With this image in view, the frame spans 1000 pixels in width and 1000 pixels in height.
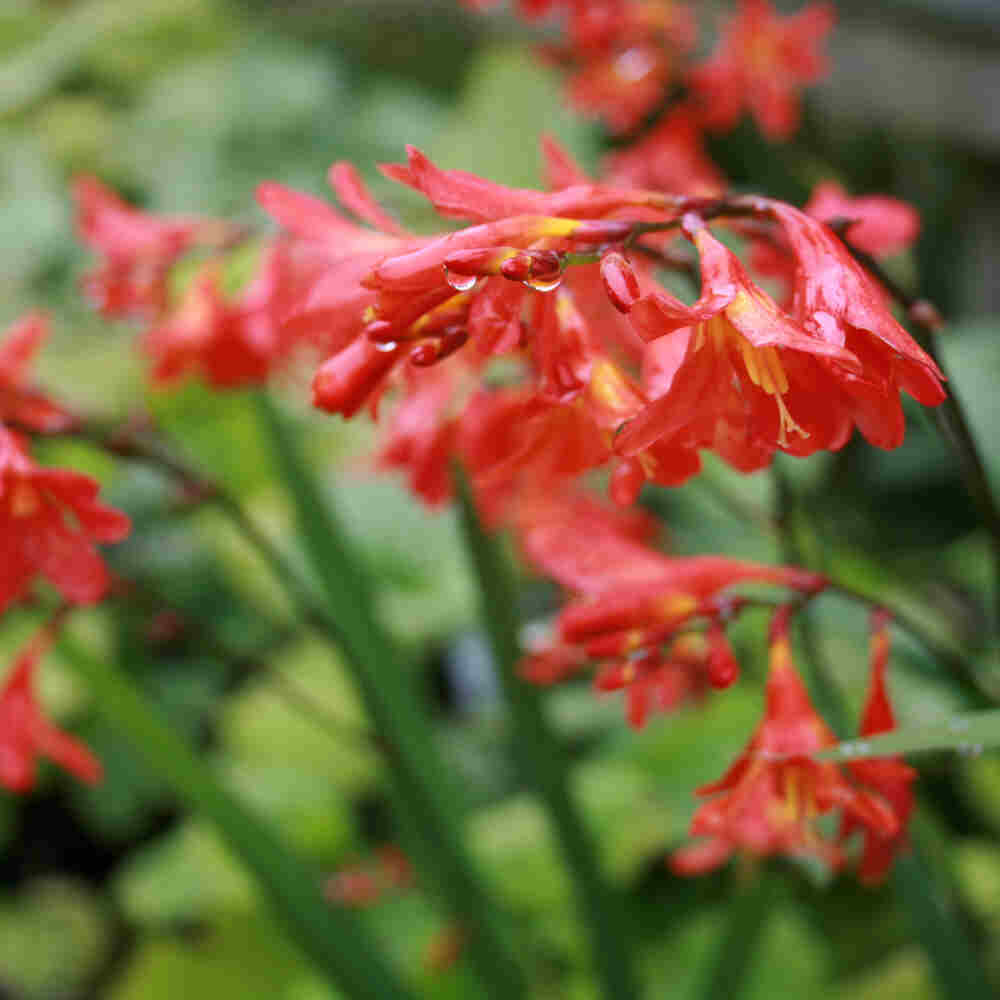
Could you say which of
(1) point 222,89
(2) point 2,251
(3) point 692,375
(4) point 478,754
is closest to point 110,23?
(1) point 222,89

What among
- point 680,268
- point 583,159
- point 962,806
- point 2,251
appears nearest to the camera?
point 680,268

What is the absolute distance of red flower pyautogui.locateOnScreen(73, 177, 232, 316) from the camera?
0.91 metres

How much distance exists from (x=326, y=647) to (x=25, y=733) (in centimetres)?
79

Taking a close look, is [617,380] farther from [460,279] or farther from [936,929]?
[936,929]

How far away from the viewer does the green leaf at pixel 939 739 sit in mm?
380

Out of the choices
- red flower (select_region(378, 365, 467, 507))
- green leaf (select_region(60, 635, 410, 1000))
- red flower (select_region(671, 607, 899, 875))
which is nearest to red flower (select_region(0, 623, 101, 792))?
green leaf (select_region(60, 635, 410, 1000))

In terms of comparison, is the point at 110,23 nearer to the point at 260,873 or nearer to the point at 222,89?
the point at 222,89

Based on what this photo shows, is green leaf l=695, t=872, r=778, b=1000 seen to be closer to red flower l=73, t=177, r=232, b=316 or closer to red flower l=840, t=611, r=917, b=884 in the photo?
red flower l=840, t=611, r=917, b=884

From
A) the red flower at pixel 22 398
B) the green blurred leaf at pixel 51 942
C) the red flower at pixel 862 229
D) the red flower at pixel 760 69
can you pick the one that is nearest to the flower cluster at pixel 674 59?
the red flower at pixel 760 69

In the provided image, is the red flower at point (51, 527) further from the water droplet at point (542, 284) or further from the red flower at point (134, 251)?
the red flower at point (134, 251)

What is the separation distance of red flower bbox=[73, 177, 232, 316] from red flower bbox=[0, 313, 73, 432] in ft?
0.99

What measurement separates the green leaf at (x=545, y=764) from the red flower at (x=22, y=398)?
0.85 feet

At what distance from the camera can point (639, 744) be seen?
1.28 meters

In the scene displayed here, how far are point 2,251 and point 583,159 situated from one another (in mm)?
1257
